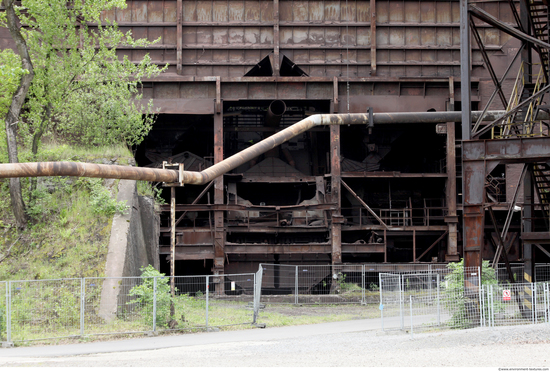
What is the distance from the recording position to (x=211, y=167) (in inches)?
717

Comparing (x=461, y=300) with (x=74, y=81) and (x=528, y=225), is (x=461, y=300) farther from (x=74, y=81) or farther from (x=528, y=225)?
(x=74, y=81)

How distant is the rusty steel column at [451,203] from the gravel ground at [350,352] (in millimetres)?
10976

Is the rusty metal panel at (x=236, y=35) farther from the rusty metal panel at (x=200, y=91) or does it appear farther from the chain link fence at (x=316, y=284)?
the chain link fence at (x=316, y=284)

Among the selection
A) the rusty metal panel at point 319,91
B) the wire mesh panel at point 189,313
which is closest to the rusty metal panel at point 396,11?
the rusty metal panel at point 319,91

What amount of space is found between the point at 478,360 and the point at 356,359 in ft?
6.32

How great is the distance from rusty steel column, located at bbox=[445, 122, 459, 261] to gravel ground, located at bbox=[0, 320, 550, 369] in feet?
36.0

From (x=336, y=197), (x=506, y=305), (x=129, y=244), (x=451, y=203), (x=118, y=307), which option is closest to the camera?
(x=506, y=305)

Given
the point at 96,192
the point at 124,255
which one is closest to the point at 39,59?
the point at 96,192

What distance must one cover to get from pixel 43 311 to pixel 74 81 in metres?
8.90

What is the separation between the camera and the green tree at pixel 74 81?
18.6 metres

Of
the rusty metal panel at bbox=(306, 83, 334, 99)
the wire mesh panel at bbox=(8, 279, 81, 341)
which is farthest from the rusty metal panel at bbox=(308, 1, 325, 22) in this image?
the wire mesh panel at bbox=(8, 279, 81, 341)

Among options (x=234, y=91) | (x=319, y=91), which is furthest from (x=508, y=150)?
(x=234, y=91)

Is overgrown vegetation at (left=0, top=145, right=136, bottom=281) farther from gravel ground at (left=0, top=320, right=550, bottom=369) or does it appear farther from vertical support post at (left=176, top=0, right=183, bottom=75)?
vertical support post at (left=176, top=0, right=183, bottom=75)

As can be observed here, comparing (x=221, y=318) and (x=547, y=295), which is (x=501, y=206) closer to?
(x=547, y=295)
